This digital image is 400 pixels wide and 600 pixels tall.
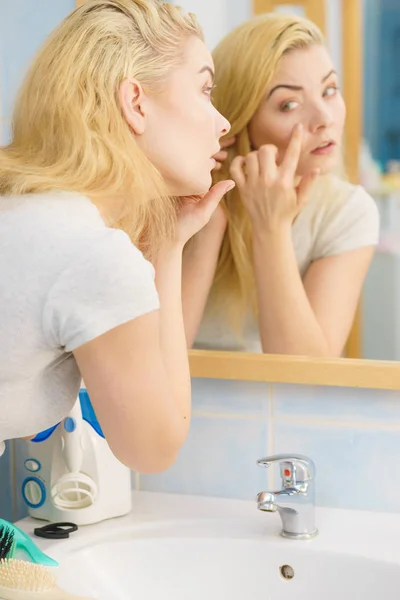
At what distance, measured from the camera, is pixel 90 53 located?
2.73ft

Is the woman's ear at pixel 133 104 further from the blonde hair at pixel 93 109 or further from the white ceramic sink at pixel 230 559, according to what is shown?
the white ceramic sink at pixel 230 559

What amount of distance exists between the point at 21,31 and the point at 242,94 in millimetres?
347

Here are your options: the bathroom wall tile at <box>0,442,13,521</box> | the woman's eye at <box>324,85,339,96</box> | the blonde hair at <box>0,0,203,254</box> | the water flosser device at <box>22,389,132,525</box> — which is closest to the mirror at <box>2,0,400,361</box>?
the woman's eye at <box>324,85,339,96</box>

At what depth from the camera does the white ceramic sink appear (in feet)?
3.08

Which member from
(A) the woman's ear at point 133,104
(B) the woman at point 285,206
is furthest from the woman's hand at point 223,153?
(A) the woman's ear at point 133,104

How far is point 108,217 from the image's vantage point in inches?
33.5

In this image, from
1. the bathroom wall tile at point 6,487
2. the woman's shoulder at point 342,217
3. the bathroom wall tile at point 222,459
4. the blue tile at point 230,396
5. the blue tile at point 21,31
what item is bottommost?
the bathroom wall tile at point 6,487

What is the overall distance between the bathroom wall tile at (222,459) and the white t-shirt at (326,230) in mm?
114

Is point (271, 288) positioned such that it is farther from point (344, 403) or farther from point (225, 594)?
point (225, 594)

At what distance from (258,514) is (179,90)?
549 millimetres

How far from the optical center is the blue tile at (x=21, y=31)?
1.15 meters

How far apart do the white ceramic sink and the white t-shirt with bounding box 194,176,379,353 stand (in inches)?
9.5

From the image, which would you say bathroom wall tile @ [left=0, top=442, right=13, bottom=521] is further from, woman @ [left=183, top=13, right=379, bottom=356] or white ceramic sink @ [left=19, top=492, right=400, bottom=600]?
woman @ [left=183, top=13, right=379, bottom=356]

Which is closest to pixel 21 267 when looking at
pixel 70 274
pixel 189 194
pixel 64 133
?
pixel 70 274
